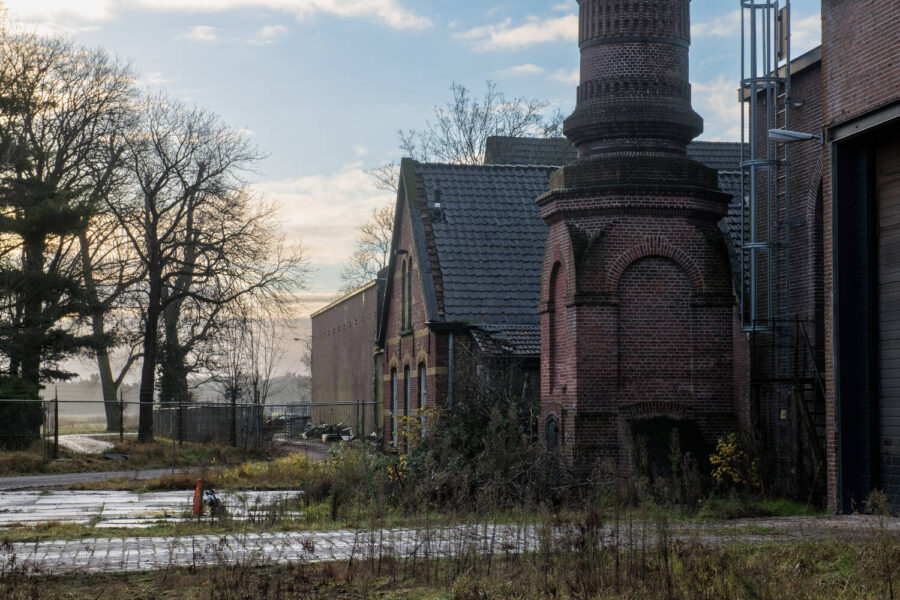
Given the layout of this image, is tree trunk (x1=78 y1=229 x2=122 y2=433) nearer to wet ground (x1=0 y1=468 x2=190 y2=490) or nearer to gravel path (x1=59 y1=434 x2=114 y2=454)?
gravel path (x1=59 y1=434 x2=114 y2=454)

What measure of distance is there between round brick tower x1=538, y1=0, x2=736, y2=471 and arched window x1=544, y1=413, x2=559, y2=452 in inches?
2.5

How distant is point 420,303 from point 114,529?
14.3 meters

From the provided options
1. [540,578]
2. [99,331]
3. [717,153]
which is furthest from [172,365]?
[540,578]

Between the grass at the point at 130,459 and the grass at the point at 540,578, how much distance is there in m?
19.5

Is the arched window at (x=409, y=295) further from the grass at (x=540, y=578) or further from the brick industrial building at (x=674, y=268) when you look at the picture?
the grass at (x=540, y=578)

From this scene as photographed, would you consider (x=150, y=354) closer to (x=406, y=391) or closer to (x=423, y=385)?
(x=406, y=391)

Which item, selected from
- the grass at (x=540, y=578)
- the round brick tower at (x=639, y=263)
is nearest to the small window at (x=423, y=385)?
the round brick tower at (x=639, y=263)

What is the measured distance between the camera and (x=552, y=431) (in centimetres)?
2052

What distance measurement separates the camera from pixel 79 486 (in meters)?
25.3

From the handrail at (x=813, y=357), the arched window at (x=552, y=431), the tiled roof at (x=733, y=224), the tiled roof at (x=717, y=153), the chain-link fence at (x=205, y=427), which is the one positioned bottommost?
the chain-link fence at (x=205, y=427)

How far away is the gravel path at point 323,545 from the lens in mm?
10523

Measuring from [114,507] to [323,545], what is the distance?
29.1 ft

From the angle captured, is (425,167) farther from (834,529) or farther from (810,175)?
(834,529)

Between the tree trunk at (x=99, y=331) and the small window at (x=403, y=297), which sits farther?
the tree trunk at (x=99, y=331)
